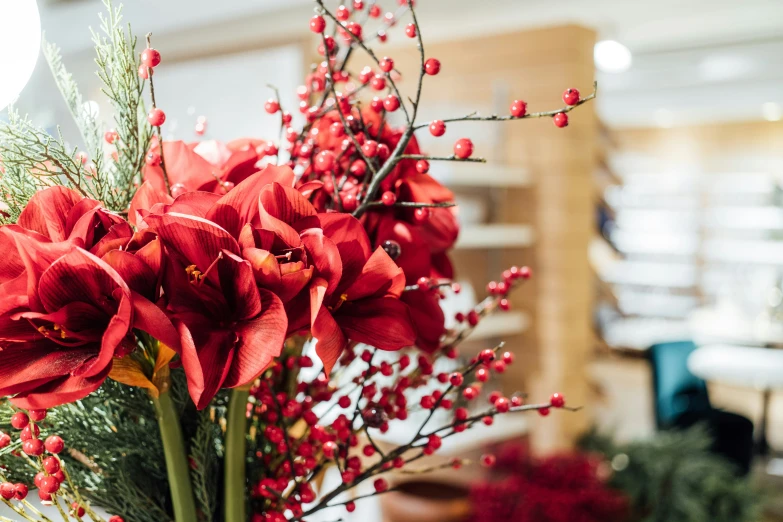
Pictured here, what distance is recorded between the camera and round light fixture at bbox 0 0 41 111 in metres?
0.54

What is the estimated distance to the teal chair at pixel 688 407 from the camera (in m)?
3.33

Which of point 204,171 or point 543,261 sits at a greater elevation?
point 204,171

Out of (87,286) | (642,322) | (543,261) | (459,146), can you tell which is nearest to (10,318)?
(87,286)

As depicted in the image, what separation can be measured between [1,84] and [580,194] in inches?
109

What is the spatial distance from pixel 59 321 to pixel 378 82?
256 millimetres

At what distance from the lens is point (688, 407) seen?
3459 mm

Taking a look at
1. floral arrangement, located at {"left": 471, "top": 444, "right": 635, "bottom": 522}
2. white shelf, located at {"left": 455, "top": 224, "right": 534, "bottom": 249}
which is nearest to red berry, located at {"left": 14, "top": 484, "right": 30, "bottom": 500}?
floral arrangement, located at {"left": 471, "top": 444, "right": 635, "bottom": 522}

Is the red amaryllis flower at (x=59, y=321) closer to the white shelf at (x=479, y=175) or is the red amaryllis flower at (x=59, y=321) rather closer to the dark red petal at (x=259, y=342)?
the dark red petal at (x=259, y=342)

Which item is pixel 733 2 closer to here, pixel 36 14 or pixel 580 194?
pixel 580 194

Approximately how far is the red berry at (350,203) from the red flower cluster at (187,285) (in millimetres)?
75

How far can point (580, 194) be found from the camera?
120 inches

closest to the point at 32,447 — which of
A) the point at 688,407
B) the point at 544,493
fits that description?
the point at 544,493

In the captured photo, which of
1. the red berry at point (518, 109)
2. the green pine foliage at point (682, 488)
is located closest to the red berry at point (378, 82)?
the red berry at point (518, 109)

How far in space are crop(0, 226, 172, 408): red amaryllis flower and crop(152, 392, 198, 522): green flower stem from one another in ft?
0.26
